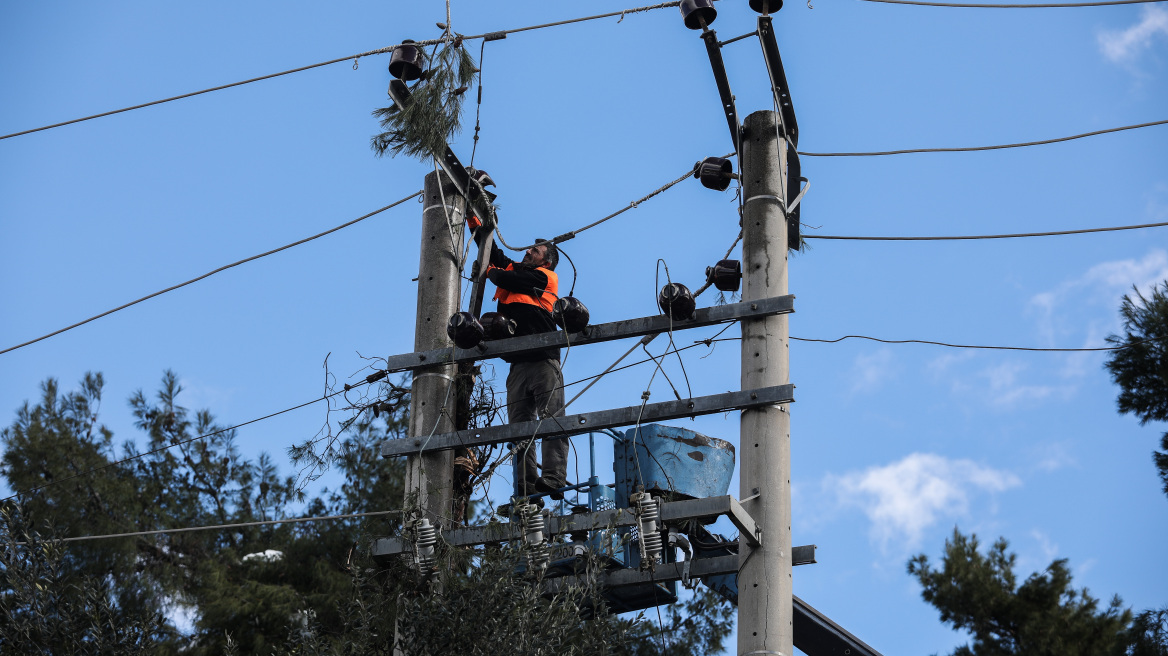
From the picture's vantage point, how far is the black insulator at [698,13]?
26.9 ft

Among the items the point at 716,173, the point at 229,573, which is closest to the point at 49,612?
the point at 716,173

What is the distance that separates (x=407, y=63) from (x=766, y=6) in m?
2.36

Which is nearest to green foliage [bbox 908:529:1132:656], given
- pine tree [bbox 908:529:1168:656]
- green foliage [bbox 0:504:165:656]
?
pine tree [bbox 908:529:1168:656]

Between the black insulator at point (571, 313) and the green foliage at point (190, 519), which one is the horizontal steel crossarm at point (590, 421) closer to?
the black insulator at point (571, 313)

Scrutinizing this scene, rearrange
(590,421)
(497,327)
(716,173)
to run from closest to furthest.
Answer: (590,421), (497,327), (716,173)

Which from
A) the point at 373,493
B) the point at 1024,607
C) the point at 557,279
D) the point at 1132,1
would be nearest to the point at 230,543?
the point at 373,493

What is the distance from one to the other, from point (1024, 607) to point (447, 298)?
1242cm

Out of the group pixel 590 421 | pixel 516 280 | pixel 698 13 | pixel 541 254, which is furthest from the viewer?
pixel 541 254

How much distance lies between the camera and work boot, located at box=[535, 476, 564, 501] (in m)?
8.23

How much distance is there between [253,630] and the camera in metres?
15.4

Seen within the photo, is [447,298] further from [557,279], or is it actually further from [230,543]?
[230,543]

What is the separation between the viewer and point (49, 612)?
24.2ft

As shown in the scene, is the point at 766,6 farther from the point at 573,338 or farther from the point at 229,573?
the point at 229,573

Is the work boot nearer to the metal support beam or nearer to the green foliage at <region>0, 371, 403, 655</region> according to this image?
the metal support beam
